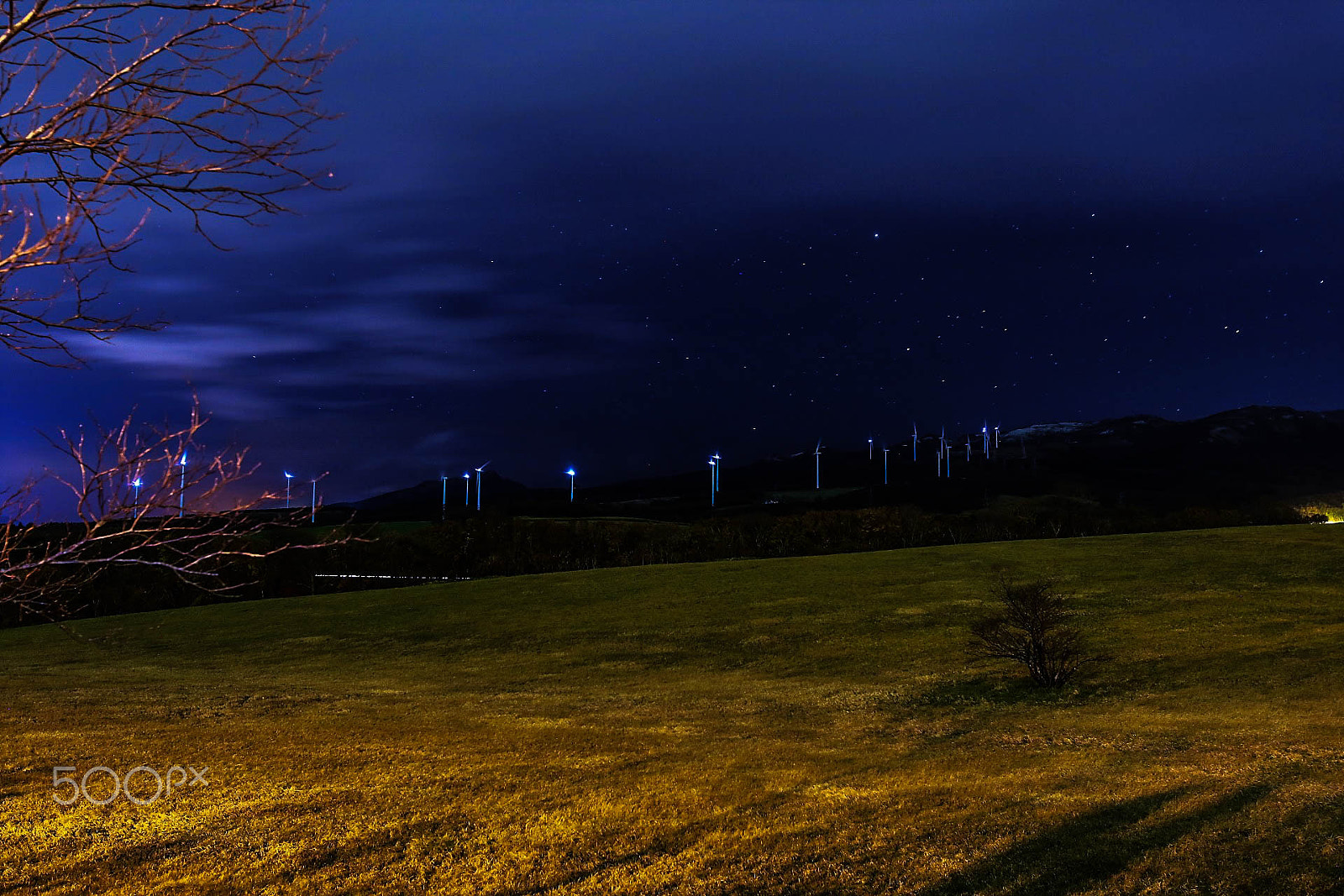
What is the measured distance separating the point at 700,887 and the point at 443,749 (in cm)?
598

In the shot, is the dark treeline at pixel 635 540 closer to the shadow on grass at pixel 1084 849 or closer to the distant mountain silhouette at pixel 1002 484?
the distant mountain silhouette at pixel 1002 484

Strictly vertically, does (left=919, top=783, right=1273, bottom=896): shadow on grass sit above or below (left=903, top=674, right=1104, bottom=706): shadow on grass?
above

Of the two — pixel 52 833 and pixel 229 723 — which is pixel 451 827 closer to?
pixel 52 833

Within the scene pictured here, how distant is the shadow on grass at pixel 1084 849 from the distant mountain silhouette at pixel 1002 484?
174ft

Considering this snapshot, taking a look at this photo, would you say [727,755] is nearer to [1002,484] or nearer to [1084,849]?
[1084,849]

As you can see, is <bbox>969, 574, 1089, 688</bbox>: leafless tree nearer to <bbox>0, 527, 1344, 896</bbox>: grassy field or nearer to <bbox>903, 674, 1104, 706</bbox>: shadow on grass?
<bbox>903, 674, 1104, 706</bbox>: shadow on grass

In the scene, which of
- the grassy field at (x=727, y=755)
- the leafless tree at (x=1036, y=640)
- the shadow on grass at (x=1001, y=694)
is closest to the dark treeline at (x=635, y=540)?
the grassy field at (x=727, y=755)

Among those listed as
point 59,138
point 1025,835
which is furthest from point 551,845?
point 59,138

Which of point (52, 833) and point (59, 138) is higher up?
point (59, 138)

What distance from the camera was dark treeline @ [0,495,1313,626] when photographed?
47.7 metres

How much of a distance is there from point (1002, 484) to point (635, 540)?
177 feet

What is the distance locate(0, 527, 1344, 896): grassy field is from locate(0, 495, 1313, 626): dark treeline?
20777 millimetres

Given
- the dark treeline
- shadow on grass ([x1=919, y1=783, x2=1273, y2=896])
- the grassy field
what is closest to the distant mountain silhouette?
the dark treeline

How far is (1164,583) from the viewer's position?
2577 cm
